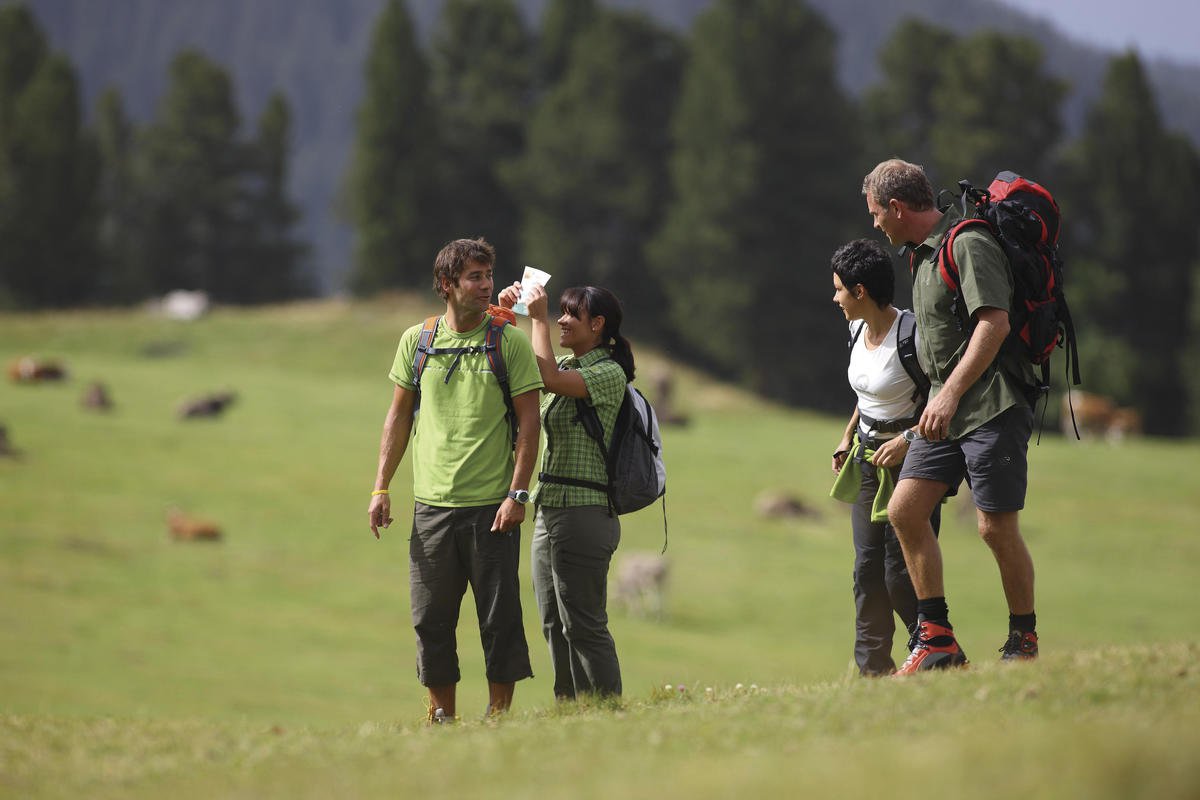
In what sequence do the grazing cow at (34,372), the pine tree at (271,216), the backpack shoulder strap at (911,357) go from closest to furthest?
the backpack shoulder strap at (911,357), the grazing cow at (34,372), the pine tree at (271,216)

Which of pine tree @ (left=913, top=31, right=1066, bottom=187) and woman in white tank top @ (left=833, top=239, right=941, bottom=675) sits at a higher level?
A: pine tree @ (left=913, top=31, right=1066, bottom=187)

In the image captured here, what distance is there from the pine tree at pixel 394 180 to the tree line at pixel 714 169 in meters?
0.10

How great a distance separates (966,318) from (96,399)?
111ft

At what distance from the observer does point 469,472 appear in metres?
7.08

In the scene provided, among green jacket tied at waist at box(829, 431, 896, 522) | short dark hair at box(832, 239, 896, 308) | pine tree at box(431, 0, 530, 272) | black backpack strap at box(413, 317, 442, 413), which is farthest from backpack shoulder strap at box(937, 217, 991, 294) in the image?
pine tree at box(431, 0, 530, 272)

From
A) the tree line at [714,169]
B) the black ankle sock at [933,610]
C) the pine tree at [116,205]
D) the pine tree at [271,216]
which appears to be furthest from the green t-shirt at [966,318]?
the pine tree at [271,216]

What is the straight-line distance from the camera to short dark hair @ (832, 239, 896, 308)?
7.01m

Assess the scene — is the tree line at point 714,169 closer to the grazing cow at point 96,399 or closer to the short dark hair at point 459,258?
the grazing cow at point 96,399

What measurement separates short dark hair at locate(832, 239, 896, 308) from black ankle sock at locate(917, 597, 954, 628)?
1458 mm

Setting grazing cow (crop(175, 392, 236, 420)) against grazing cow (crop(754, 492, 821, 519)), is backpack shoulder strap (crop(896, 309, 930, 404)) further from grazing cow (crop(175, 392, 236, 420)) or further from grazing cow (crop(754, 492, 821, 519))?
grazing cow (crop(175, 392, 236, 420))

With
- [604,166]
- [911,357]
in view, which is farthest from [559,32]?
[911,357]

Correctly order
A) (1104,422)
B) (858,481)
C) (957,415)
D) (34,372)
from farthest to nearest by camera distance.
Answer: (1104,422), (34,372), (858,481), (957,415)

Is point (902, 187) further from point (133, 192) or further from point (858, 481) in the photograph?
point (133, 192)

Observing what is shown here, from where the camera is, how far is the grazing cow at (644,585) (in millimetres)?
26266
